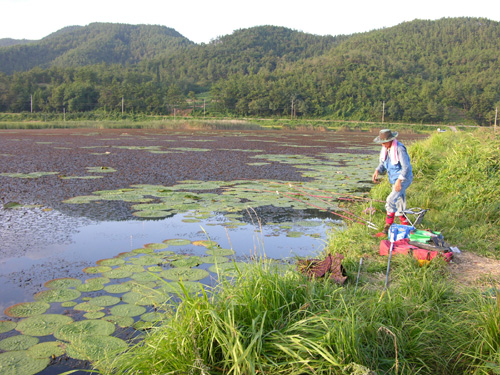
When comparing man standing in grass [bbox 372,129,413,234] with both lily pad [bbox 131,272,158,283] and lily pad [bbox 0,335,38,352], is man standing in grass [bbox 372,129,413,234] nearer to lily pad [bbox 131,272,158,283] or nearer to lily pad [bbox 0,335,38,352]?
lily pad [bbox 131,272,158,283]

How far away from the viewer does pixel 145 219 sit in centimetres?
679

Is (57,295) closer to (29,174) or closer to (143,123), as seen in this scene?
(29,174)

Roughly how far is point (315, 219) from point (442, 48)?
9319 centimetres

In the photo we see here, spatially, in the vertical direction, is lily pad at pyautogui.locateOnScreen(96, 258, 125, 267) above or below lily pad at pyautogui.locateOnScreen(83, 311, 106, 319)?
above

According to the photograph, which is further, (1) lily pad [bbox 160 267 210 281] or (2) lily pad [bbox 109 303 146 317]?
(1) lily pad [bbox 160 267 210 281]

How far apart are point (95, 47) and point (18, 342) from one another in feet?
481

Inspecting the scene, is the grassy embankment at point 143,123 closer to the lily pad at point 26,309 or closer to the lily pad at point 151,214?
the lily pad at point 151,214

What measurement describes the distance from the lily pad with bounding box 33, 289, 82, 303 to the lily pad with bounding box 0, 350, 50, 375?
834 mm

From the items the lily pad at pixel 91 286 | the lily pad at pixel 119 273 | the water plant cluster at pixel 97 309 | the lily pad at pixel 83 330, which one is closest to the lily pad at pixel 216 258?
the water plant cluster at pixel 97 309

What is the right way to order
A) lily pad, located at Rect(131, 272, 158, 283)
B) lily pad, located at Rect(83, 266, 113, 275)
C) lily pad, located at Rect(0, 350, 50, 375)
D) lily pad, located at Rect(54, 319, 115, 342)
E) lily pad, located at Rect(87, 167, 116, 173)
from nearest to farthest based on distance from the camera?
lily pad, located at Rect(0, 350, 50, 375)
lily pad, located at Rect(54, 319, 115, 342)
lily pad, located at Rect(131, 272, 158, 283)
lily pad, located at Rect(83, 266, 113, 275)
lily pad, located at Rect(87, 167, 116, 173)

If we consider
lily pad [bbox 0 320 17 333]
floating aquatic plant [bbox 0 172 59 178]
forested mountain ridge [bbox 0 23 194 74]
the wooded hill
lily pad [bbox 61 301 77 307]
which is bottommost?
lily pad [bbox 0 320 17 333]

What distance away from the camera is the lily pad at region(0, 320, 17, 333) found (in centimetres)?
336

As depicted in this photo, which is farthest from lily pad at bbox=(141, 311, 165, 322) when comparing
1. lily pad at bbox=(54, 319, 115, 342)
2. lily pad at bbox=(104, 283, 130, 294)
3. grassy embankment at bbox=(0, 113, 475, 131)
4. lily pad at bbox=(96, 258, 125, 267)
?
grassy embankment at bbox=(0, 113, 475, 131)

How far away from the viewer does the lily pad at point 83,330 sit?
3.28 meters
